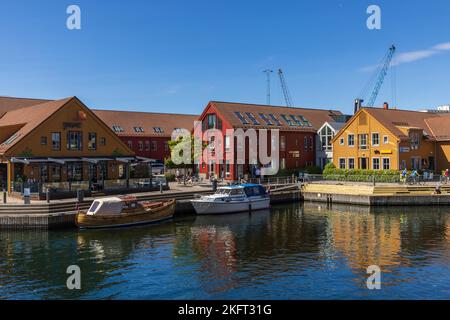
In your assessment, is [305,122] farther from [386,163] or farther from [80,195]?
[80,195]

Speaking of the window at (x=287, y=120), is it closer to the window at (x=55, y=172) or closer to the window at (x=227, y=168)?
the window at (x=227, y=168)

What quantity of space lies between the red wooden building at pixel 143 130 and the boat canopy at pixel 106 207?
4110 centimetres

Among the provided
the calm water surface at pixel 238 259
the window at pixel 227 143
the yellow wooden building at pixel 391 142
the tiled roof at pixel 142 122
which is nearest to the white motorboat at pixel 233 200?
the calm water surface at pixel 238 259

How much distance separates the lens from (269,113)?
71.9 metres

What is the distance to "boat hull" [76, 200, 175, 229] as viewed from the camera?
1403 inches

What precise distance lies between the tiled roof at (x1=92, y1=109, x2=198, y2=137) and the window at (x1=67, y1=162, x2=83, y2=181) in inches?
1154

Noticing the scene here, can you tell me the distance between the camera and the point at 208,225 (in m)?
39.1

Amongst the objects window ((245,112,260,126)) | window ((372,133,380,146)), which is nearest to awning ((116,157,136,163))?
window ((245,112,260,126))

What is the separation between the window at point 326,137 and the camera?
2786 inches

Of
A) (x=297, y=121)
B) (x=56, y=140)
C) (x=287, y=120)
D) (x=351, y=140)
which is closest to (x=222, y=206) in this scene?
(x=56, y=140)

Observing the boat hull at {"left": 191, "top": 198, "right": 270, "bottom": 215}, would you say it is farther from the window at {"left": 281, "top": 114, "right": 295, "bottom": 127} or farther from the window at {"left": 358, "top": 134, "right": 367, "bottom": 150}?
the window at {"left": 281, "top": 114, "right": 295, "bottom": 127}

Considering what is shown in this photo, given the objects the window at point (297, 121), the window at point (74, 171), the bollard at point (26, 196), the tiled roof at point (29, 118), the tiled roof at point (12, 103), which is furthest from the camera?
the window at point (297, 121)
